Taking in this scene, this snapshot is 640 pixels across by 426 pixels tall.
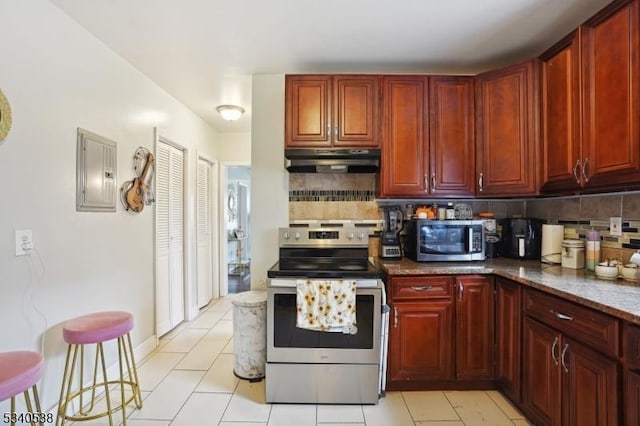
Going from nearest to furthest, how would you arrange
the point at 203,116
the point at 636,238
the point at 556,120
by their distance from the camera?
the point at 636,238
the point at 556,120
the point at 203,116

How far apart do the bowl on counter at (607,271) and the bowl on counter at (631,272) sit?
0.13ft

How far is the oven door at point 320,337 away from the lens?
7.29 ft

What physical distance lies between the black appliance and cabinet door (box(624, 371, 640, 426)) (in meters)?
1.46

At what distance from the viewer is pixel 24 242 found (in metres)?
1.78

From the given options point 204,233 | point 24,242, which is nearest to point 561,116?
point 24,242

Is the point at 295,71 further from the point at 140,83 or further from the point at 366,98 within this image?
the point at 140,83

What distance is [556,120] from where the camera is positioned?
2281 millimetres

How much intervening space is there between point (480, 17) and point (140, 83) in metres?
2.69

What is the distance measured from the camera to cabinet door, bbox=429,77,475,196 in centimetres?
271

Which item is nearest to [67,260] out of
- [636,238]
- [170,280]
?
[170,280]

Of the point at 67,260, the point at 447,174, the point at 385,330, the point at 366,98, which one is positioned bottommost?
the point at 385,330

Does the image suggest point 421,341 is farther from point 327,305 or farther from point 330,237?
point 330,237

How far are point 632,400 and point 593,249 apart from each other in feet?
3.77

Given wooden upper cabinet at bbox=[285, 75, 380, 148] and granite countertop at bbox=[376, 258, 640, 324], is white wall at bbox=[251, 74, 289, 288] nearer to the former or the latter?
wooden upper cabinet at bbox=[285, 75, 380, 148]
